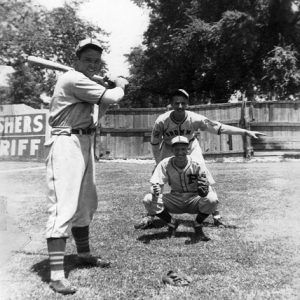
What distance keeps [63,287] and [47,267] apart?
760 millimetres

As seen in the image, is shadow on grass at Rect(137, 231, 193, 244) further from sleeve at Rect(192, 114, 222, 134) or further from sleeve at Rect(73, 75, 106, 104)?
sleeve at Rect(73, 75, 106, 104)

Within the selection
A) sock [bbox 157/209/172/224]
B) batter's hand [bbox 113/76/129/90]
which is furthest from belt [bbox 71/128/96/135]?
sock [bbox 157/209/172/224]

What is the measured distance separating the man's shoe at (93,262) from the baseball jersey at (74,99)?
4.13ft

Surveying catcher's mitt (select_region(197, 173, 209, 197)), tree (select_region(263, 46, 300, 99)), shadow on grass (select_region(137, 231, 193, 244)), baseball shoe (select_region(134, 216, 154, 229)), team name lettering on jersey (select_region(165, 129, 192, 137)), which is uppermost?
tree (select_region(263, 46, 300, 99))

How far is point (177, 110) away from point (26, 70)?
35.5m

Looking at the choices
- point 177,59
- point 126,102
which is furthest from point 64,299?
point 126,102

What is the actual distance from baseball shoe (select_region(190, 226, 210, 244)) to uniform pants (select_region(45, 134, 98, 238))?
1.63 meters

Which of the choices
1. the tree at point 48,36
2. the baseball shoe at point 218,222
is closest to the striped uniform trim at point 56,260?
the baseball shoe at point 218,222

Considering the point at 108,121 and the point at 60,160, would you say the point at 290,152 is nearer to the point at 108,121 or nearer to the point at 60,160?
the point at 108,121

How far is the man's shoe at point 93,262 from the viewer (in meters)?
4.15

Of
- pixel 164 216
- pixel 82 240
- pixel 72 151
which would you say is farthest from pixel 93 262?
pixel 164 216

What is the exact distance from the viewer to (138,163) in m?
16.6

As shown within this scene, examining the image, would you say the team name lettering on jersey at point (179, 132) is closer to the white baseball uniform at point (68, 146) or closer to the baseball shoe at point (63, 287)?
the white baseball uniform at point (68, 146)

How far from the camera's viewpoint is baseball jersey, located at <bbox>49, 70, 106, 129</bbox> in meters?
3.80
